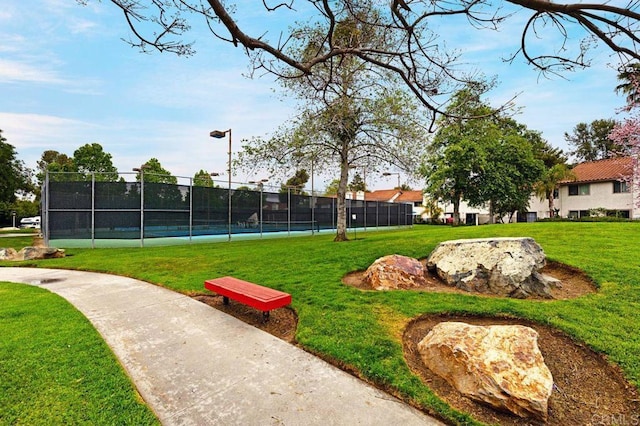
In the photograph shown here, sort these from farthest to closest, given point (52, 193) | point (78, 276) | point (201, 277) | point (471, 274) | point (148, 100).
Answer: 1. point (52, 193)
2. point (148, 100)
3. point (78, 276)
4. point (201, 277)
5. point (471, 274)

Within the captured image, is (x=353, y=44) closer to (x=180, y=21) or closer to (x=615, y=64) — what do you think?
(x=180, y=21)

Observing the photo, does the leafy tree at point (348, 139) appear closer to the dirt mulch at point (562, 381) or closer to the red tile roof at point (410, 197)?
the dirt mulch at point (562, 381)

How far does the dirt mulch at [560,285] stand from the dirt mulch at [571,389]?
1820mm

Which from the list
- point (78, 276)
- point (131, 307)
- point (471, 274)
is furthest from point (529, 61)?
point (78, 276)

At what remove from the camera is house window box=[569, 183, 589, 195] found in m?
29.9

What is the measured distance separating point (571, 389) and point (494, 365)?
85 centimetres

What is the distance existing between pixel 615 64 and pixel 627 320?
3269mm

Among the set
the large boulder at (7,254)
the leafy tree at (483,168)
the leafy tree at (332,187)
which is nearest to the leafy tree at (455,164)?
the leafy tree at (483,168)

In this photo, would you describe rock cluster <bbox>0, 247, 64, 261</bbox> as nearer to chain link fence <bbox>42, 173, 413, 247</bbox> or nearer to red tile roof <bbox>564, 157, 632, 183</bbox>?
chain link fence <bbox>42, 173, 413, 247</bbox>

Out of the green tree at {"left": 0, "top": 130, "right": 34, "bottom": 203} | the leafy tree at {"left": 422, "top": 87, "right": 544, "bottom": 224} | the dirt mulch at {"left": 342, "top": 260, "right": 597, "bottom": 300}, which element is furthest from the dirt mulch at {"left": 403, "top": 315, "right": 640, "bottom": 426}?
the green tree at {"left": 0, "top": 130, "right": 34, "bottom": 203}

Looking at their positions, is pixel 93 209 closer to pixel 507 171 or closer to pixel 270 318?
pixel 270 318

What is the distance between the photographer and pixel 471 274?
5.82m

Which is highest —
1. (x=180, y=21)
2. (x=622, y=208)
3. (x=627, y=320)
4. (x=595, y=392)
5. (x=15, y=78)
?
(x=15, y=78)

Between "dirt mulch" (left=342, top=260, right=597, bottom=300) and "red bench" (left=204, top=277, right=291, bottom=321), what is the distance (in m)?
1.98
